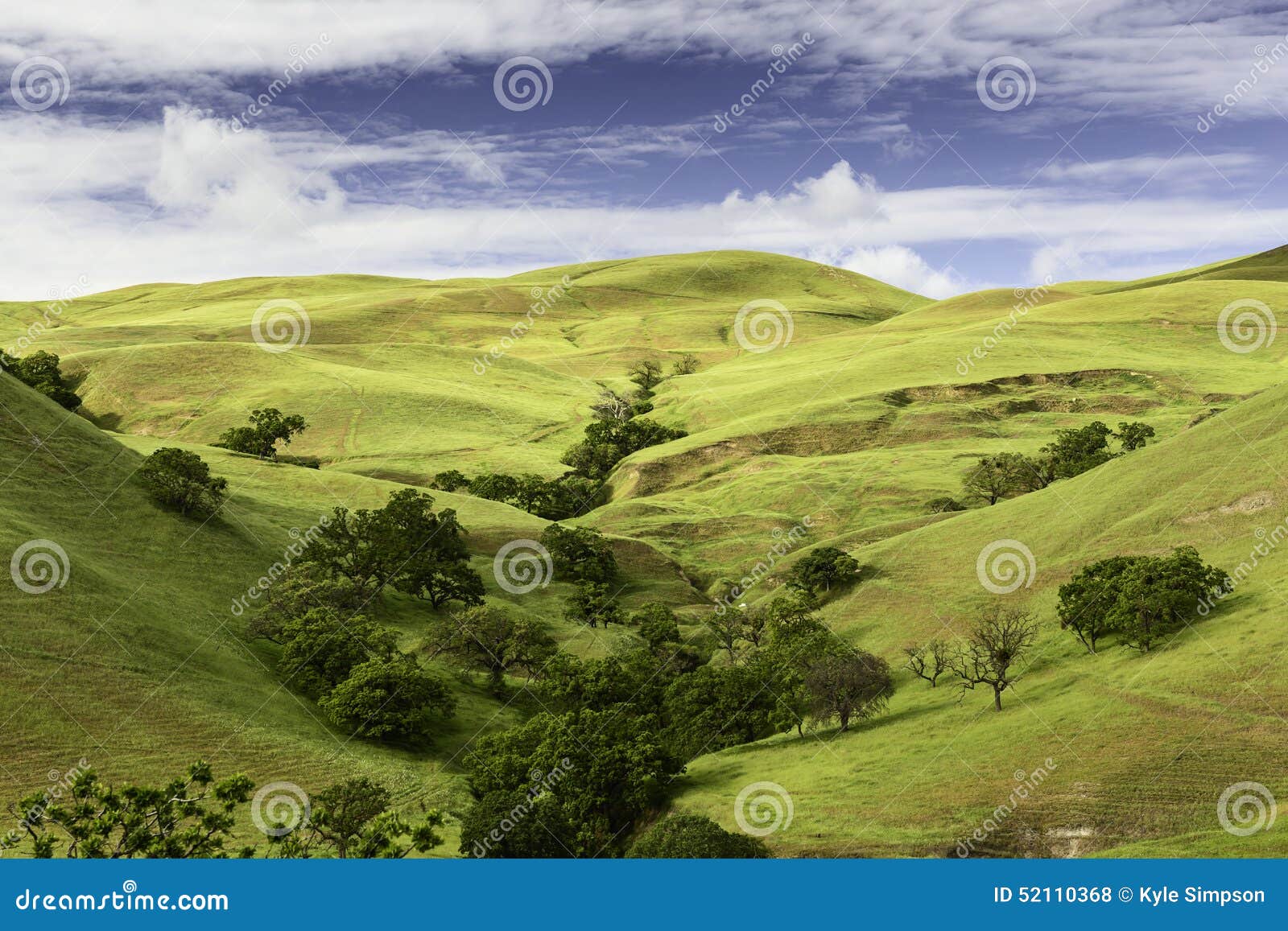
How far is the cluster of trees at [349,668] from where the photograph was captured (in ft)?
146

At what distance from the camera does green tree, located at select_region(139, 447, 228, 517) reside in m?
59.3

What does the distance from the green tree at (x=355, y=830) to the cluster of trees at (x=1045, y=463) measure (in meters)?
56.9

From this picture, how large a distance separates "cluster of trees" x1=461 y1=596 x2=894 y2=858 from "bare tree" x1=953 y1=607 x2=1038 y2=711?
377cm

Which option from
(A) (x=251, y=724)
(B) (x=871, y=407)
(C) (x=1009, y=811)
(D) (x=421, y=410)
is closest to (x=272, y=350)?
(D) (x=421, y=410)

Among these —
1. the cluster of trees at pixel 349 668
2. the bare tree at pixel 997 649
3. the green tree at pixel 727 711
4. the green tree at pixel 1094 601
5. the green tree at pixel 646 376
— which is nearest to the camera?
the bare tree at pixel 997 649

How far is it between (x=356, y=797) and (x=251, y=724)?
1213 centimetres

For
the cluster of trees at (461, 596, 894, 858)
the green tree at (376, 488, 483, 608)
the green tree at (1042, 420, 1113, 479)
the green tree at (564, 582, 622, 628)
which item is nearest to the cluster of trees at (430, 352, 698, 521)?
the green tree at (376, 488, 483, 608)

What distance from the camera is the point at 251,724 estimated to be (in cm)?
4119

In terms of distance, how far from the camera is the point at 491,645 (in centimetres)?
5416

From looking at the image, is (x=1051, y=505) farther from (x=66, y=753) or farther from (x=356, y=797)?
(x=66, y=753)

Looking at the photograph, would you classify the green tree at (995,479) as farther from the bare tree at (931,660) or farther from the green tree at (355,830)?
the green tree at (355,830)

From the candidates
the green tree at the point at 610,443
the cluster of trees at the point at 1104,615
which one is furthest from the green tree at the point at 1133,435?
the green tree at the point at 610,443

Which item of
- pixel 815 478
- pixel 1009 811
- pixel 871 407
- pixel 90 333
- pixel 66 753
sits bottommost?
pixel 1009 811

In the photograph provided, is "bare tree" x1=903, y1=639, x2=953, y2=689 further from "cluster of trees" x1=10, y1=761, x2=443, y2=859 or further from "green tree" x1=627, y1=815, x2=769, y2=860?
"cluster of trees" x1=10, y1=761, x2=443, y2=859
